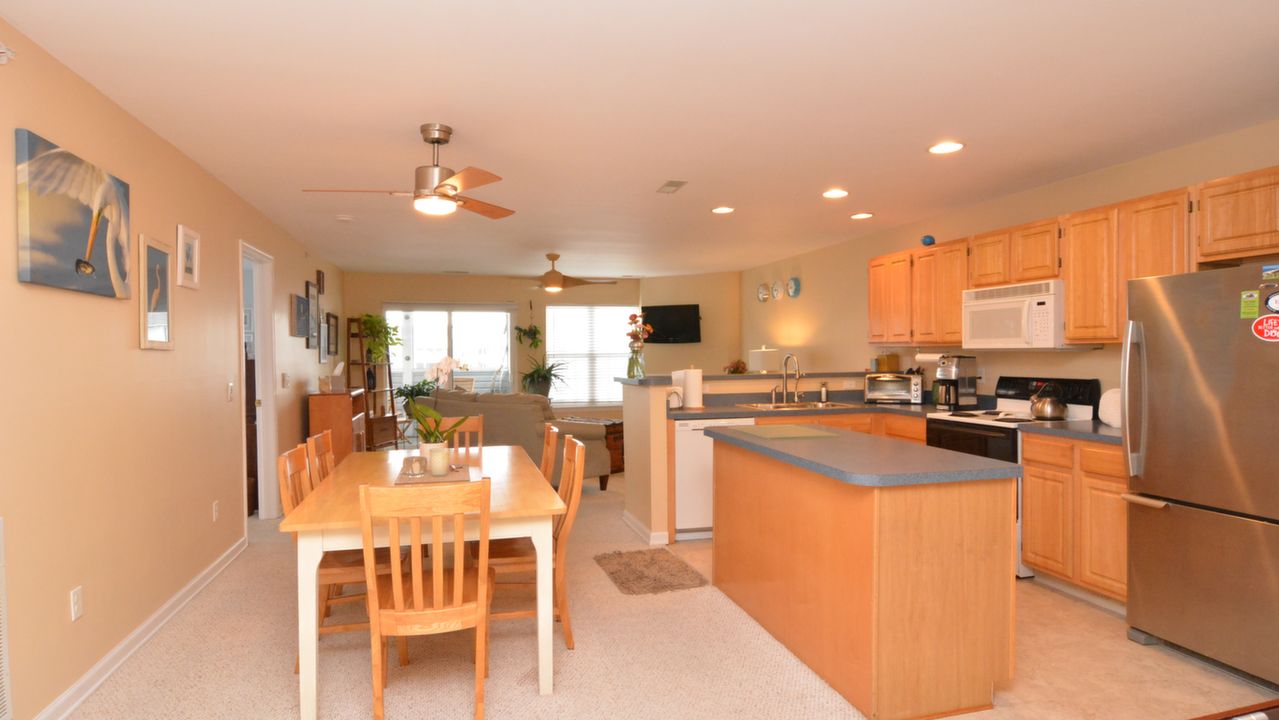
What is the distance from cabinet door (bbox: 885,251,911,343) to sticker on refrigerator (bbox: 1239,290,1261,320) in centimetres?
267

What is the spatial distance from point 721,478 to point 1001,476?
1.51 meters

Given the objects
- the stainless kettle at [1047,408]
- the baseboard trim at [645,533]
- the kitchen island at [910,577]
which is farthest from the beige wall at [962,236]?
the baseboard trim at [645,533]

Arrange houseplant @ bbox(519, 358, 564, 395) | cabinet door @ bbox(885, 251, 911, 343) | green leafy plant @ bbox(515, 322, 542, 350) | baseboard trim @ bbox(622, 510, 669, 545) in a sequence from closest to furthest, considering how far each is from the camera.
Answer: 1. baseboard trim @ bbox(622, 510, 669, 545)
2. cabinet door @ bbox(885, 251, 911, 343)
3. houseplant @ bbox(519, 358, 564, 395)
4. green leafy plant @ bbox(515, 322, 542, 350)

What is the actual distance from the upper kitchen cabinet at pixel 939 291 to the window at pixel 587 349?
18.1ft

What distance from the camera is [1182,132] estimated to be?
3.54 m

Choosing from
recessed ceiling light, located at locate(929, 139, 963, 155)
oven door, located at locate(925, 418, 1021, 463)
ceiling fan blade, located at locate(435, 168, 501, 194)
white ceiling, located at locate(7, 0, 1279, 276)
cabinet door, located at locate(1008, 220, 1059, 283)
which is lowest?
oven door, located at locate(925, 418, 1021, 463)

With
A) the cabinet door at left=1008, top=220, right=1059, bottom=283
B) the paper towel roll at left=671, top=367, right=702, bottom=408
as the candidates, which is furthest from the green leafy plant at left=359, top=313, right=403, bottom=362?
the cabinet door at left=1008, top=220, right=1059, bottom=283

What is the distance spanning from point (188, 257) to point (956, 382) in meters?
4.89

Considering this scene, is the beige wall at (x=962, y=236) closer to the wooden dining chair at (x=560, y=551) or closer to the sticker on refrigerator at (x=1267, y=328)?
the sticker on refrigerator at (x=1267, y=328)

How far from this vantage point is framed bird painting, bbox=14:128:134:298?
7.90 ft

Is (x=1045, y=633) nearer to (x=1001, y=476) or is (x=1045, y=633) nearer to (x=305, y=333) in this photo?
(x=1001, y=476)

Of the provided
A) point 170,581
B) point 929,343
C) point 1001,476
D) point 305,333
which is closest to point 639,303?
point 305,333

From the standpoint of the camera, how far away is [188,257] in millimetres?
3914

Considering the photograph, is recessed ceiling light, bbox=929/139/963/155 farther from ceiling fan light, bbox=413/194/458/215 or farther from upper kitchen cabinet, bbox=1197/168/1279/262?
ceiling fan light, bbox=413/194/458/215
